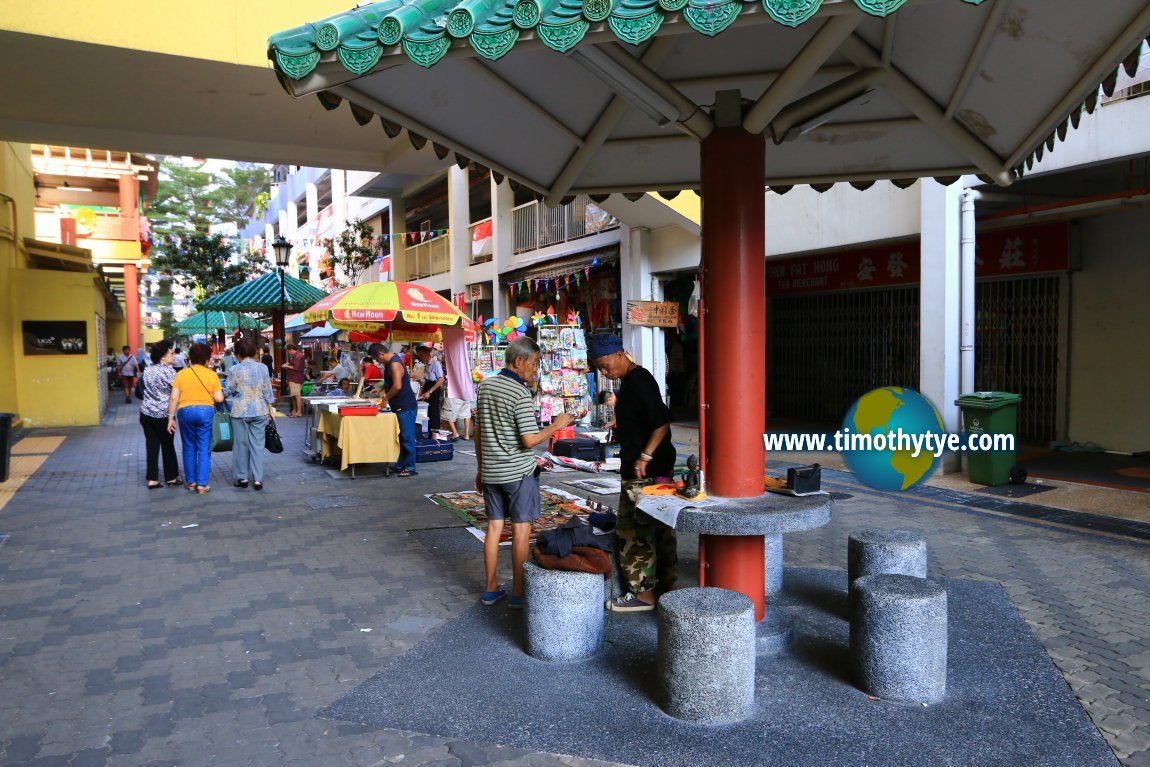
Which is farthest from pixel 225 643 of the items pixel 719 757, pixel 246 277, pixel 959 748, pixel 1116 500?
pixel 246 277

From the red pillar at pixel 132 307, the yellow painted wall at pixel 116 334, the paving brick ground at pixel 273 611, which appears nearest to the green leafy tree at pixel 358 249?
the red pillar at pixel 132 307

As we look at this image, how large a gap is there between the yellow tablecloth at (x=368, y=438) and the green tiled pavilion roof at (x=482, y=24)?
7.43 m

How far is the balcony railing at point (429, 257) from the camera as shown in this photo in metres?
25.0

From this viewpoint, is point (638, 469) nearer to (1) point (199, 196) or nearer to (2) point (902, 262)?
(2) point (902, 262)

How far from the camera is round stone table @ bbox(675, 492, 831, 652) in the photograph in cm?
402

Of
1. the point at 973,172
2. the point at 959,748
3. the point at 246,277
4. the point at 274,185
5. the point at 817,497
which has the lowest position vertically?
the point at 959,748

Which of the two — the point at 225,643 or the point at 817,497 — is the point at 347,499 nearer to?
the point at 225,643

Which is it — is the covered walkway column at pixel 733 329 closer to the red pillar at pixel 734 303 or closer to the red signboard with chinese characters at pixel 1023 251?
the red pillar at pixel 734 303

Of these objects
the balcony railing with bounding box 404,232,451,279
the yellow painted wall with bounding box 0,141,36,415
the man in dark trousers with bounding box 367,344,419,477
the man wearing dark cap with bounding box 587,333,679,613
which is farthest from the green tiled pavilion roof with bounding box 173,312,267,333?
the man wearing dark cap with bounding box 587,333,679,613

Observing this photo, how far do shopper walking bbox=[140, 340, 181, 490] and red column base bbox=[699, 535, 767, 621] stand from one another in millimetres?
7621

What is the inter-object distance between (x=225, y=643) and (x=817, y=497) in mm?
3646

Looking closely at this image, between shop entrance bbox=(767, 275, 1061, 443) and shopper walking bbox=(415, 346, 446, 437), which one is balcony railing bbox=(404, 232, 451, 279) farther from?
shop entrance bbox=(767, 275, 1061, 443)

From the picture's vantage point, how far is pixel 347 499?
915cm

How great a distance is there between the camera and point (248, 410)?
9547mm
